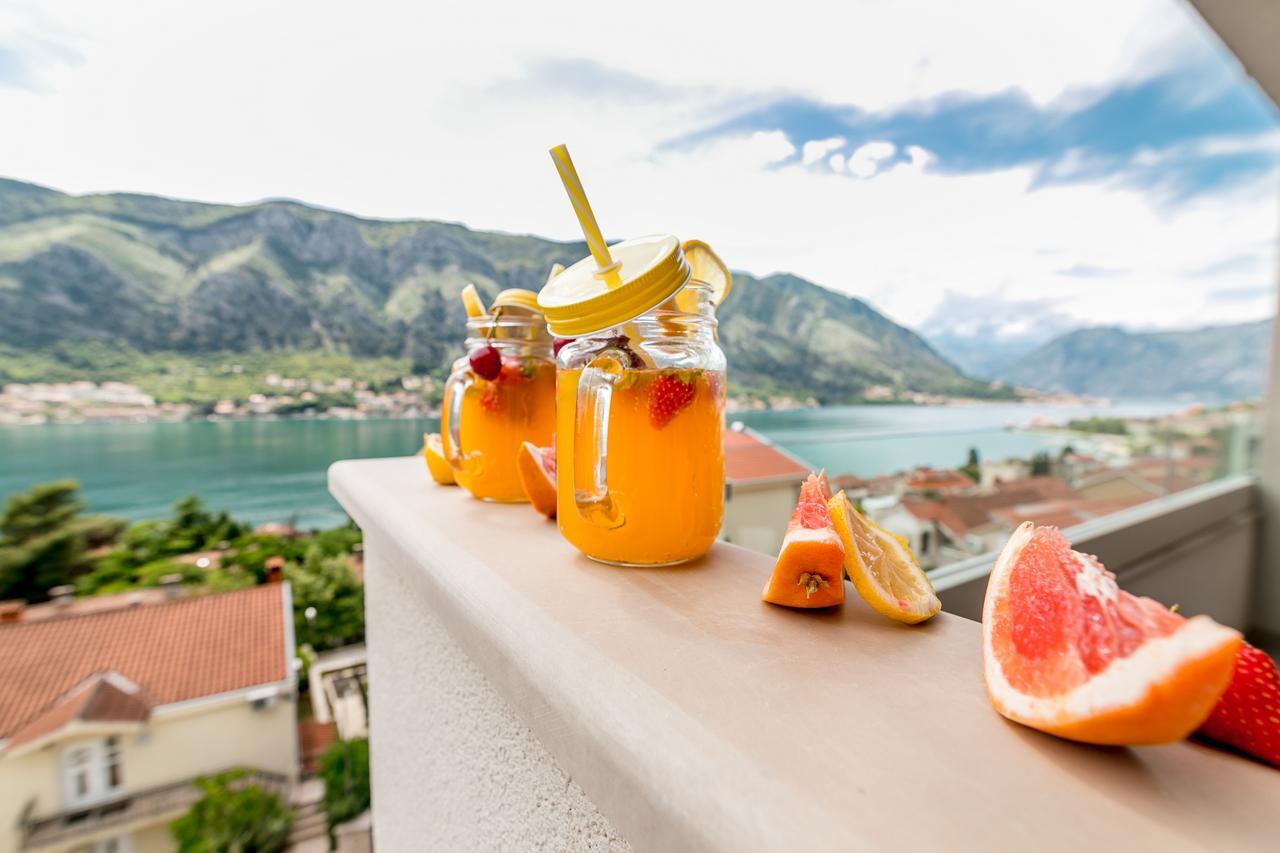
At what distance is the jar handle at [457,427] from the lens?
2.30ft

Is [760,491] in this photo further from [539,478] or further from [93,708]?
[93,708]

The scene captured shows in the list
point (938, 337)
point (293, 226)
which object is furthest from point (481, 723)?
point (293, 226)

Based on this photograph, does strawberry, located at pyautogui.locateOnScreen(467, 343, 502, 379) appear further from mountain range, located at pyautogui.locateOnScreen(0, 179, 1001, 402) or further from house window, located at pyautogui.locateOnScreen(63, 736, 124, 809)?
house window, located at pyautogui.locateOnScreen(63, 736, 124, 809)

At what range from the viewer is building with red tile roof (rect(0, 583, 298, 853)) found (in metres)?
1.99

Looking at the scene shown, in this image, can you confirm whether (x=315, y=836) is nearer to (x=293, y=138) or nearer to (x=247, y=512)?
(x=247, y=512)

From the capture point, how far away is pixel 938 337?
2979 millimetres

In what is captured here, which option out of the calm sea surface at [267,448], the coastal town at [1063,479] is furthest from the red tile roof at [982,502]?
the calm sea surface at [267,448]

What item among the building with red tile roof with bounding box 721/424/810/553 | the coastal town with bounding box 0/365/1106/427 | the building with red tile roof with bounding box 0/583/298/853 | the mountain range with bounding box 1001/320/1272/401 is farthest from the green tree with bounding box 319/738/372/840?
the mountain range with bounding box 1001/320/1272/401

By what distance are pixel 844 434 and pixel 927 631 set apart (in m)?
1.46

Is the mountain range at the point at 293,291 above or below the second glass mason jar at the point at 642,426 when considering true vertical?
above

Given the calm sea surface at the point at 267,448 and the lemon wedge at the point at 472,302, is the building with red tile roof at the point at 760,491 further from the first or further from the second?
the lemon wedge at the point at 472,302

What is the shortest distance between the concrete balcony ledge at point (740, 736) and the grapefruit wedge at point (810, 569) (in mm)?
Answer: 13

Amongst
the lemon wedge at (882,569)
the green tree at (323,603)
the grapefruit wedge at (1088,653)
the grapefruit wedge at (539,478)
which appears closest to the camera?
the grapefruit wedge at (1088,653)

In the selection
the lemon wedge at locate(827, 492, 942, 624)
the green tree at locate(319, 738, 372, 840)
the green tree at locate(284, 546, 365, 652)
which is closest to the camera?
the lemon wedge at locate(827, 492, 942, 624)
